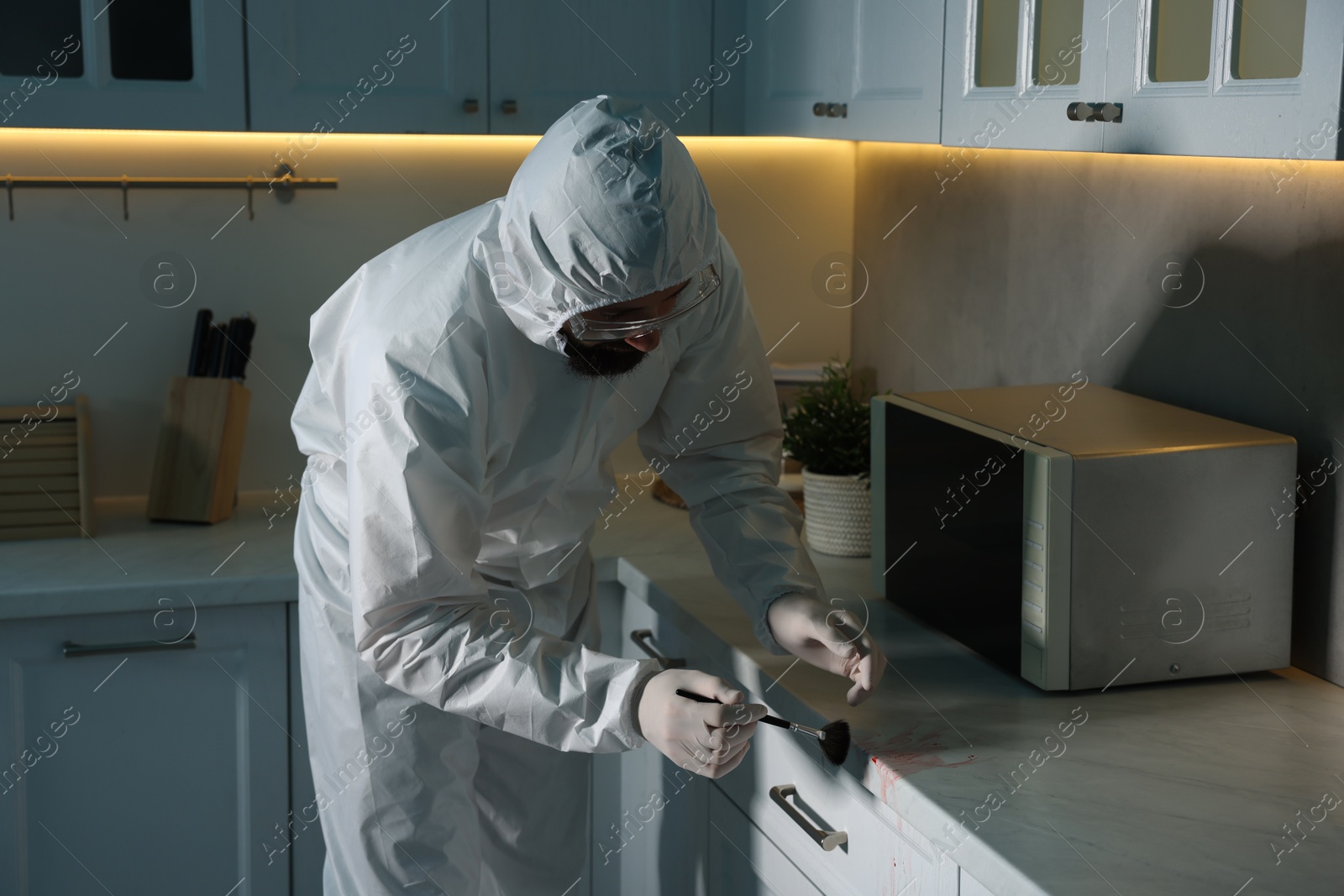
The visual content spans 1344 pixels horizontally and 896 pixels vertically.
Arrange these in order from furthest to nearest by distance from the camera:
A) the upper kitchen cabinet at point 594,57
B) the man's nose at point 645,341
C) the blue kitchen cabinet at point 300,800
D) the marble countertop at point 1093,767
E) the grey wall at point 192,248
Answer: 1. the grey wall at point 192,248
2. the upper kitchen cabinet at point 594,57
3. the blue kitchen cabinet at point 300,800
4. the man's nose at point 645,341
5. the marble countertop at point 1093,767

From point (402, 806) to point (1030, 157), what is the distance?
122 cm

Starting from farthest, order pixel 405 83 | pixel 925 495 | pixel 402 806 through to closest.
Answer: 1. pixel 405 83
2. pixel 925 495
3. pixel 402 806

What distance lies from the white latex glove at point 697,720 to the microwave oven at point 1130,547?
37cm

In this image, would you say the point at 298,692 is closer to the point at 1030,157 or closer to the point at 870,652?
the point at 870,652

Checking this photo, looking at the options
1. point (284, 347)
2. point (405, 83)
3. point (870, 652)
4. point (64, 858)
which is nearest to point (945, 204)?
point (405, 83)

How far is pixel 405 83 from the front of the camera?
6.29 ft

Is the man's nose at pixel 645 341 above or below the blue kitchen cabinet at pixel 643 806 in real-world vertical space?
above

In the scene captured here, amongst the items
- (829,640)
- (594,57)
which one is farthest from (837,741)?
(594,57)

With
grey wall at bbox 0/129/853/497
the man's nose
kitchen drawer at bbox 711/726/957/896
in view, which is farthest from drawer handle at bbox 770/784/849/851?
grey wall at bbox 0/129/853/497

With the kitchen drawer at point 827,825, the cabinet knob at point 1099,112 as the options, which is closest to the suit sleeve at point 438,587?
the kitchen drawer at point 827,825

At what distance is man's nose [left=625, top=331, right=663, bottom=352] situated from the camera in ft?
3.88

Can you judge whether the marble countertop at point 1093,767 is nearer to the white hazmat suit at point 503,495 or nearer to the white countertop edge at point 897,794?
the white countertop edge at point 897,794

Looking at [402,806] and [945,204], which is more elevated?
[945,204]

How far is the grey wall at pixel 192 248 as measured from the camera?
2070 mm
